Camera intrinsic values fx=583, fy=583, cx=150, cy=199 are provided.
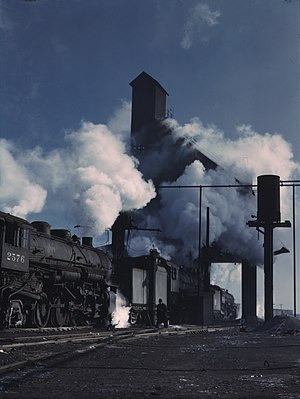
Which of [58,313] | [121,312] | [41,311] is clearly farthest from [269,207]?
[41,311]

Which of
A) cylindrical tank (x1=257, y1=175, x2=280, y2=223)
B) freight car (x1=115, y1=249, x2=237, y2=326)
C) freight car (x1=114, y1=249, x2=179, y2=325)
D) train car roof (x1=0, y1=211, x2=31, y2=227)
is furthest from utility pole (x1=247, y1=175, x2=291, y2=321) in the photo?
train car roof (x1=0, y1=211, x2=31, y2=227)

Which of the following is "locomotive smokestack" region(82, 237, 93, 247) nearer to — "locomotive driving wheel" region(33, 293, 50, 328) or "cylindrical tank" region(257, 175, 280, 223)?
"locomotive driving wheel" region(33, 293, 50, 328)

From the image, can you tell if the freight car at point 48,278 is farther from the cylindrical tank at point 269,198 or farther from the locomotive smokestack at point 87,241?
the cylindrical tank at point 269,198

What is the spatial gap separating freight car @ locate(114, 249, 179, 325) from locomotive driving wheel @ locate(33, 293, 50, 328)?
8129 millimetres

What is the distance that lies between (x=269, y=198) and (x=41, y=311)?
19664 mm

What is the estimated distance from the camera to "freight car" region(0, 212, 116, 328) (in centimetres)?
1781

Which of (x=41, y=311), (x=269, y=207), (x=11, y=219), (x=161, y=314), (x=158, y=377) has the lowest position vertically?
(x=158, y=377)

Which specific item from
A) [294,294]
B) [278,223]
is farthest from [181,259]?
[278,223]

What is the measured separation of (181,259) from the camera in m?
48.6

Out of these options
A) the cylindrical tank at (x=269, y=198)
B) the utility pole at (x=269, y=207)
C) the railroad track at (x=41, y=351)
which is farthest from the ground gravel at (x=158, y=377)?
the cylindrical tank at (x=269, y=198)

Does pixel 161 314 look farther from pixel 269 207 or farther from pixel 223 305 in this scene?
pixel 223 305

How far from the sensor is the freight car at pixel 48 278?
17.8 metres

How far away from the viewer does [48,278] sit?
21094 millimetres

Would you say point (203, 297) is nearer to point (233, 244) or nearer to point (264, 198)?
point (264, 198)
